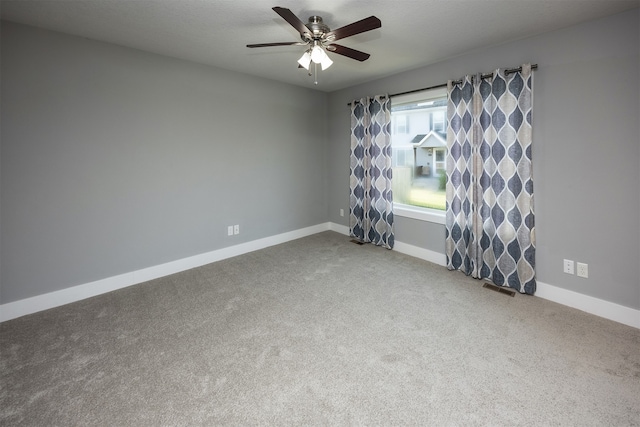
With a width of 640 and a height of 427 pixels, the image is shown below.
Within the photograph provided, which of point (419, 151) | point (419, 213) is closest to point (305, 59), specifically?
point (419, 151)

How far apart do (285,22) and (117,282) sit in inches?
121

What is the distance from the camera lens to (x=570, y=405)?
1596mm

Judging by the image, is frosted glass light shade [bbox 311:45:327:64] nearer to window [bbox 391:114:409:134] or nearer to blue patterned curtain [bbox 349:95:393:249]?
blue patterned curtain [bbox 349:95:393:249]

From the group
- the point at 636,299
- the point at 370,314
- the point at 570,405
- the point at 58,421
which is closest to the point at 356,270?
the point at 370,314

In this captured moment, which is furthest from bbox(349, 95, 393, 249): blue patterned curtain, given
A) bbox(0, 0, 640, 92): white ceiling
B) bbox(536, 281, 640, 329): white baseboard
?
bbox(536, 281, 640, 329): white baseboard

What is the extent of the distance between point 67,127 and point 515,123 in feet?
14.1

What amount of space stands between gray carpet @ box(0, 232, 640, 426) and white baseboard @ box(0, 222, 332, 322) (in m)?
0.11

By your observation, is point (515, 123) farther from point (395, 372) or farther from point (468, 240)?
point (395, 372)

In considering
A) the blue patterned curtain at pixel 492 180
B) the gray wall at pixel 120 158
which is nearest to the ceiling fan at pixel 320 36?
the blue patterned curtain at pixel 492 180

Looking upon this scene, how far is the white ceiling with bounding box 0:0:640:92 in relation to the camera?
85.8 inches

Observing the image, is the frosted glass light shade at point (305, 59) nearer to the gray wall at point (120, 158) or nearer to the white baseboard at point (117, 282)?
the gray wall at point (120, 158)

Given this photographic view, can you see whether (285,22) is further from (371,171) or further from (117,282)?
(117,282)

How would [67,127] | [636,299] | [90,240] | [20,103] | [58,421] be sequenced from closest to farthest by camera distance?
1. [58,421]
2. [636,299]
3. [20,103]
4. [67,127]
5. [90,240]

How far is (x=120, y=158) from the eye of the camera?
9.98ft
